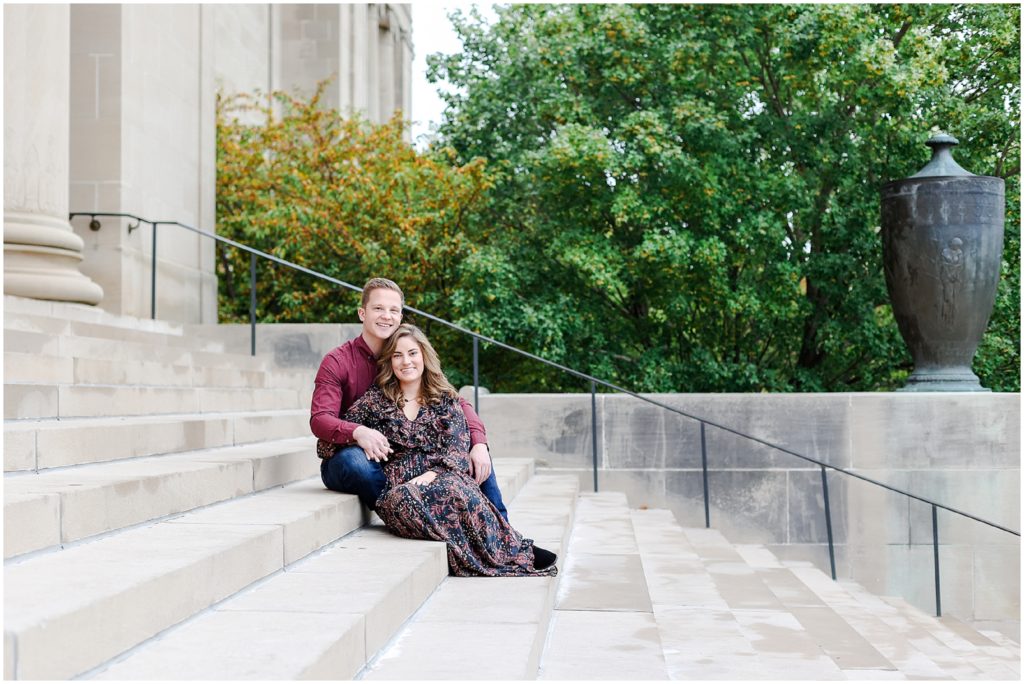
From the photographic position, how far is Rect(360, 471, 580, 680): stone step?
345cm

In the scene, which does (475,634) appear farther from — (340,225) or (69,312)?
(340,225)

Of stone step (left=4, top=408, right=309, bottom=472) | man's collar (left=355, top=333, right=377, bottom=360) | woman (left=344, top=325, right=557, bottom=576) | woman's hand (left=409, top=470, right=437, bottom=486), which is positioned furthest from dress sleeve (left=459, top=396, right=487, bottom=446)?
stone step (left=4, top=408, right=309, bottom=472)

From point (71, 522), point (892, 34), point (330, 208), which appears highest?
point (892, 34)

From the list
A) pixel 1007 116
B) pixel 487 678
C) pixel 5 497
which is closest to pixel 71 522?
pixel 5 497

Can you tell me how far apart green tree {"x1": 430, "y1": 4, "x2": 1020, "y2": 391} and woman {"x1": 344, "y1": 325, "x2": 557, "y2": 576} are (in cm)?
720

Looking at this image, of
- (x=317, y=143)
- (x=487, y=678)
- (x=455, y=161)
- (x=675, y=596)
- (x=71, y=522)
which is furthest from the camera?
(x=317, y=143)

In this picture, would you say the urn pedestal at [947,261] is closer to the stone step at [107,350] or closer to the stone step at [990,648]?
the stone step at [990,648]

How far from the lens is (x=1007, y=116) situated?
523 inches

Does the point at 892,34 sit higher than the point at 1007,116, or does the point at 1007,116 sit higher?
A: the point at 892,34

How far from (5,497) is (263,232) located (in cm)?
1072

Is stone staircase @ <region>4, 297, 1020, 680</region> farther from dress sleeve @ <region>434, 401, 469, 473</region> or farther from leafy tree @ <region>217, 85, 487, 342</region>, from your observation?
leafy tree @ <region>217, 85, 487, 342</region>

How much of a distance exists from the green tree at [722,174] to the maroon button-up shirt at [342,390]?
22.9 ft

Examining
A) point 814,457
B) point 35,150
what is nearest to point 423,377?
point 35,150

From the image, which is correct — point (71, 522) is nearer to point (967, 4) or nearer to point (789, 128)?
point (789, 128)
